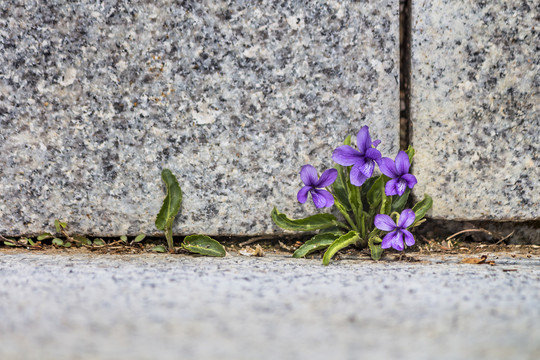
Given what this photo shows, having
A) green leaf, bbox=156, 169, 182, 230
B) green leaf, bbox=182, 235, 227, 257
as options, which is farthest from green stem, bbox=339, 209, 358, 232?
green leaf, bbox=156, 169, 182, 230

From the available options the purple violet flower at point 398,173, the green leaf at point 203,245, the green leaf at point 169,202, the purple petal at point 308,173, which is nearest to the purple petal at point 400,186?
the purple violet flower at point 398,173

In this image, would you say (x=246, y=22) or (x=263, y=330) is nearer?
(x=263, y=330)

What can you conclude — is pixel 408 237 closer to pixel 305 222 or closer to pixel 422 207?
pixel 422 207

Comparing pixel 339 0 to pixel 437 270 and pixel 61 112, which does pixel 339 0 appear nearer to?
pixel 437 270

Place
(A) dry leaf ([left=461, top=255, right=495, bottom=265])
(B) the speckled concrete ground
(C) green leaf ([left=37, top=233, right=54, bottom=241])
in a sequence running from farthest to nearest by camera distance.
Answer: (C) green leaf ([left=37, top=233, right=54, bottom=241]) → (A) dry leaf ([left=461, top=255, right=495, bottom=265]) → (B) the speckled concrete ground

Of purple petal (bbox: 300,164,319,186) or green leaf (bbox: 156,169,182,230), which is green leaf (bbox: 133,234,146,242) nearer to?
green leaf (bbox: 156,169,182,230)

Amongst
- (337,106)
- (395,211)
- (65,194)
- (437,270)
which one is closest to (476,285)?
(437,270)

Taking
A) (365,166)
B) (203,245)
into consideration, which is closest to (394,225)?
(365,166)

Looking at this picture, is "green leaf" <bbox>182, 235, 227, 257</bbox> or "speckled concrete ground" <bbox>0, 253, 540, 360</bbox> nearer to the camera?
"speckled concrete ground" <bbox>0, 253, 540, 360</bbox>
